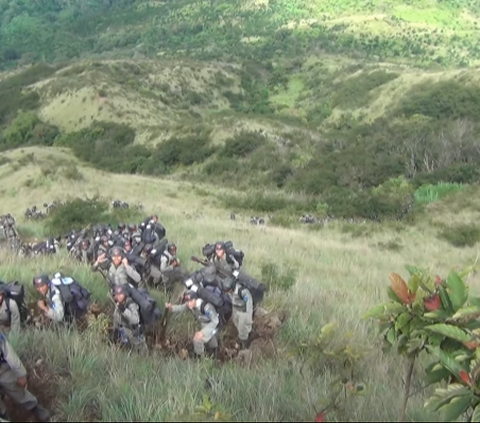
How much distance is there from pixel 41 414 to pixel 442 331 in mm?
2181

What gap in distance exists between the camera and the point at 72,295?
4.80 metres

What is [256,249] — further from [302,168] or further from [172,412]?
[302,168]

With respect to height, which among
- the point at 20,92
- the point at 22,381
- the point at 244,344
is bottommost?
the point at 20,92

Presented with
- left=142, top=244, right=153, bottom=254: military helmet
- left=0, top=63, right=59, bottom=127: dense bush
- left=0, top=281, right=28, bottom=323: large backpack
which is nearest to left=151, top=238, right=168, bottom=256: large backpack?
left=142, top=244, right=153, bottom=254: military helmet

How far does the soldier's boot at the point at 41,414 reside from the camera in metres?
3.14

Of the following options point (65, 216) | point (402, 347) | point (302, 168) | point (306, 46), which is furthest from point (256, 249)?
point (306, 46)

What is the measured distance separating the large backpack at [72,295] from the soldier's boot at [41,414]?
1609 mm

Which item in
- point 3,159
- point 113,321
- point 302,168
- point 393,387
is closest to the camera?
point 393,387

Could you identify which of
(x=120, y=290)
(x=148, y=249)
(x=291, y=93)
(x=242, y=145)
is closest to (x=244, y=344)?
(x=120, y=290)

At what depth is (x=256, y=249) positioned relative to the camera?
412 inches

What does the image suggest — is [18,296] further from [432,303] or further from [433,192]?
[433,192]

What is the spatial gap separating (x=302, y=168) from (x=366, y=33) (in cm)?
8453

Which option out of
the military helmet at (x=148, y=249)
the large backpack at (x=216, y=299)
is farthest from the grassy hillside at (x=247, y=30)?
the large backpack at (x=216, y=299)

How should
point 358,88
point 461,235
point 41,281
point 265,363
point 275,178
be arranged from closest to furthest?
point 265,363, point 41,281, point 461,235, point 275,178, point 358,88
